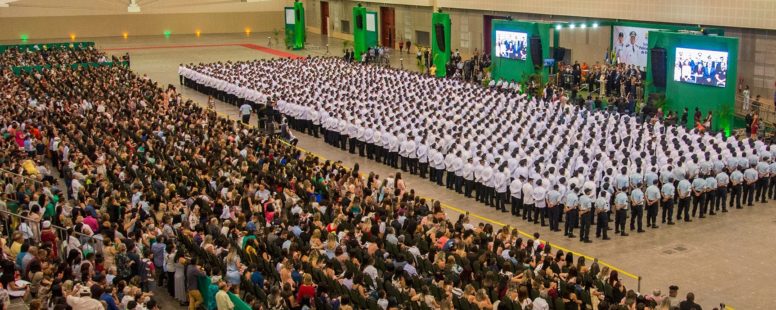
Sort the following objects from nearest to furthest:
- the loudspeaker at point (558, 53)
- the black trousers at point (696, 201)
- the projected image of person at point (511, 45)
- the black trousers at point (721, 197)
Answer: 1. the black trousers at point (696, 201)
2. the black trousers at point (721, 197)
3. the projected image of person at point (511, 45)
4. the loudspeaker at point (558, 53)

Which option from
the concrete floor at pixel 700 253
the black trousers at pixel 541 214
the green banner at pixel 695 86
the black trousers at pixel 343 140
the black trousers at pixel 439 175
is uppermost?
the green banner at pixel 695 86

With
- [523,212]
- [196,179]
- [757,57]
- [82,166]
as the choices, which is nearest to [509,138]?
[523,212]

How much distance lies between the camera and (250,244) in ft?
53.0

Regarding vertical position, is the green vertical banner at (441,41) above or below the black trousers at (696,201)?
above

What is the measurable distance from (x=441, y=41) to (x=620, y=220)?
2693 centimetres

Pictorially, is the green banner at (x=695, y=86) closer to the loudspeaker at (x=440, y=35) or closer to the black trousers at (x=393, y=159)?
the black trousers at (x=393, y=159)

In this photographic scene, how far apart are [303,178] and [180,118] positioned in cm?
867

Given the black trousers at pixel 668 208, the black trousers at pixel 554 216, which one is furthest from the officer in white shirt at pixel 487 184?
the black trousers at pixel 668 208

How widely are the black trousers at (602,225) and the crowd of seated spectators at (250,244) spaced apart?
5.32 feet

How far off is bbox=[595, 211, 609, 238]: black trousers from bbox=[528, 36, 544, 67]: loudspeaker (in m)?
20.7

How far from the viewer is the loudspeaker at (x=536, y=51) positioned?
4025cm

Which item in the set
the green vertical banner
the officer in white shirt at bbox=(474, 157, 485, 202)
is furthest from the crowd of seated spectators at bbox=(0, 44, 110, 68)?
the officer in white shirt at bbox=(474, 157, 485, 202)

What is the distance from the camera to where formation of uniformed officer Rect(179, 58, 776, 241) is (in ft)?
68.9

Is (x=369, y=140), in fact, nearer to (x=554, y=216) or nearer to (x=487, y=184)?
(x=487, y=184)
